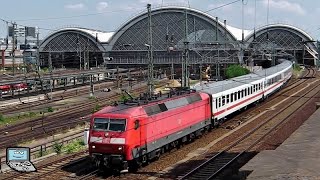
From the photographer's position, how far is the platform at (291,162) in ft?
48.8

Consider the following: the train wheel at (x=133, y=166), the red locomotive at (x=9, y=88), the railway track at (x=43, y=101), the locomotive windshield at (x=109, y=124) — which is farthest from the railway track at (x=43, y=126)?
the red locomotive at (x=9, y=88)

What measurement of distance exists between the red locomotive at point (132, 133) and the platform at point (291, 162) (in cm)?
523

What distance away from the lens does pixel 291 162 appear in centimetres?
1684

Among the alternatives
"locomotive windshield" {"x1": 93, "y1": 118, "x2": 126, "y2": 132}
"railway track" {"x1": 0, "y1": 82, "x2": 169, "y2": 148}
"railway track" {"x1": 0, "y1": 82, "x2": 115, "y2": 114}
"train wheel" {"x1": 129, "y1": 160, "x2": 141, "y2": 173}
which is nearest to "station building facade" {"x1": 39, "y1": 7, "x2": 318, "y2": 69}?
"railway track" {"x1": 0, "y1": 82, "x2": 115, "y2": 114}

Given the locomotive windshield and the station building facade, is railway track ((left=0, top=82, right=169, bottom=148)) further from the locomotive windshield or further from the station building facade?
the station building facade

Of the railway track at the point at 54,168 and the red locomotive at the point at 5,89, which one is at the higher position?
the red locomotive at the point at 5,89

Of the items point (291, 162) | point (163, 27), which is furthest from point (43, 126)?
point (163, 27)

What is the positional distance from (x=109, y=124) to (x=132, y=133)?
1077 millimetres

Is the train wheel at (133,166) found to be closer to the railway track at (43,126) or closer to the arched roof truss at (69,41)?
the railway track at (43,126)

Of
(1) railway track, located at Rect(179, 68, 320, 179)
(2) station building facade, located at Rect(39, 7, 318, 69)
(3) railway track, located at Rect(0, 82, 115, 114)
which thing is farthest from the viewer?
(2) station building facade, located at Rect(39, 7, 318, 69)

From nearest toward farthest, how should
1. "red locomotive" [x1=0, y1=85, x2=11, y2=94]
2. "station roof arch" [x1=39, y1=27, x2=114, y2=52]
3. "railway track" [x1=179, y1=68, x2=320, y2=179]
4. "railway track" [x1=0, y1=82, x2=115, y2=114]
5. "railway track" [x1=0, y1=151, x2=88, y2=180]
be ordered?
"railway track" [x1=179, y1=68, x2=320, y2=179] → "railway track" [x1=0, y1=151, x2=88, y2=180] → "railway track" [x1=0, y1=82, x2=115, y2=114] → "red locomotive" [x1=0, y1=85, x2=11, y2=94] → "station roof arch" [x1=39, y1=27, x2=114, y2=52]

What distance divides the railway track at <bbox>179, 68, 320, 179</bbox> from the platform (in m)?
2.73

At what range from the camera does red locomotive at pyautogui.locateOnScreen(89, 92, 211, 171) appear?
20000 millimetres

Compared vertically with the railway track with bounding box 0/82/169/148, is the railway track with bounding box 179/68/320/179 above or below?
above
